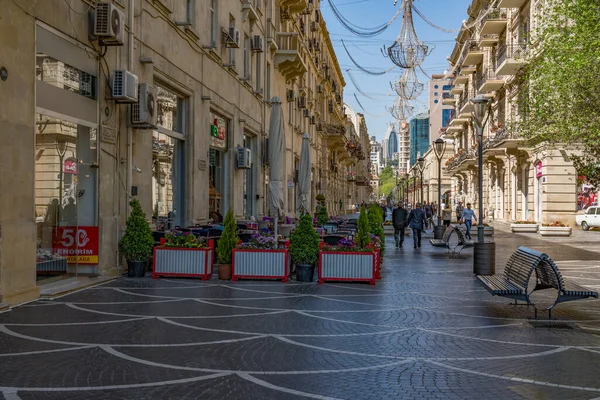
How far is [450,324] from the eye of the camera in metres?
8.55

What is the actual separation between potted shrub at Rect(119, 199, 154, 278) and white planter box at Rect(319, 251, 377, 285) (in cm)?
359

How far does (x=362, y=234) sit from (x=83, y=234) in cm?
554

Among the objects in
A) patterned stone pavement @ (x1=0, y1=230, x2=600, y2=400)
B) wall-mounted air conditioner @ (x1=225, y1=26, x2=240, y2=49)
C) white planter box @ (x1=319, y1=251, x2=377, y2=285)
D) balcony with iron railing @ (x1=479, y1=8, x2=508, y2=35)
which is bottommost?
patterned stone pavement @ (x1=0, y1=230, x2=600, y2=400)

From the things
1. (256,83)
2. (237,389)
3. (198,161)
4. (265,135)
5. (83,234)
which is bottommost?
(237,389)

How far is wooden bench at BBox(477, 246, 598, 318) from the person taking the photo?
8.75 m

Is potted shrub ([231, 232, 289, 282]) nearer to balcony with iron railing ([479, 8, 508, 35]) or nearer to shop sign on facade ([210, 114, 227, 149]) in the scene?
shop sign on facade ([210, 114, 227, 149])

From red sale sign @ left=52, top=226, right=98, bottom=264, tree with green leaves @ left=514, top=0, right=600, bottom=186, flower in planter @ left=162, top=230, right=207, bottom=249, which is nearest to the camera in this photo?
red sale sign @ left=52, top=226, right=98, bottom=264

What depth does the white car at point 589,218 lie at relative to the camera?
117 feet

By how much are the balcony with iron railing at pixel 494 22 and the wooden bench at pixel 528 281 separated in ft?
127

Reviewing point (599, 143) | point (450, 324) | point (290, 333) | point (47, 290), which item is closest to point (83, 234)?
point (47, 290)

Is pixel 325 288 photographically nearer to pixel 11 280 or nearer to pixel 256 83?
pixel 11 280

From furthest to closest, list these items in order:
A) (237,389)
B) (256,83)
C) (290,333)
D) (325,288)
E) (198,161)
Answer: (256,83)
(198,161)
(325,288)
(290,333)
(237,389)

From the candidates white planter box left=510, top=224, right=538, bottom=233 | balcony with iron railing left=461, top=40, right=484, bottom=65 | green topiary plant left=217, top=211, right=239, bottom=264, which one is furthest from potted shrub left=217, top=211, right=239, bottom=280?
balcony with iron railing left=461, top=40, right=484, bottom=65

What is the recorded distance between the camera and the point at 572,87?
18.5m
